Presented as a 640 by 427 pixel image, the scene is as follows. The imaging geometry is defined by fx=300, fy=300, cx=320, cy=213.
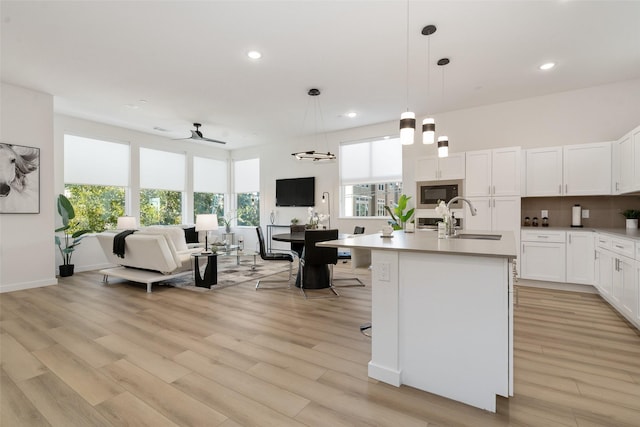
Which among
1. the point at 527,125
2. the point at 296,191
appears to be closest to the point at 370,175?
the point at 296,191

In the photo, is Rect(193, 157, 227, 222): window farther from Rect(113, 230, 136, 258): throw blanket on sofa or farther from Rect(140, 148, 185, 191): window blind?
Rect(113, 230, 136, 258): throw blanket on sofa

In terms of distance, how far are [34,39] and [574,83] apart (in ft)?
22.3

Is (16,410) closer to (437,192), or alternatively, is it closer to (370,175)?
(437,192)

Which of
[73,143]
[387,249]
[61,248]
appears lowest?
[61,248]

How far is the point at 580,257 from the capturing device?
415cm

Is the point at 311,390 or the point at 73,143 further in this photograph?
the point at 73,143

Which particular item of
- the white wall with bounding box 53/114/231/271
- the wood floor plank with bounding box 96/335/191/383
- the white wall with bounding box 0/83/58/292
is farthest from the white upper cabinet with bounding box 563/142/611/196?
the white wall with bounding box 53/114/231/271

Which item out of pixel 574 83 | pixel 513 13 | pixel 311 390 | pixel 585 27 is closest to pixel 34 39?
pixel 311 390

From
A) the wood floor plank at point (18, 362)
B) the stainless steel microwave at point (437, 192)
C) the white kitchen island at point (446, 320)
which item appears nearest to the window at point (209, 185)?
the wood floor plank at point (18, 362)

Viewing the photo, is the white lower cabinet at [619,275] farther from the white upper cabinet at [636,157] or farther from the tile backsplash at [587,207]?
the tile backsplash at [587,207]

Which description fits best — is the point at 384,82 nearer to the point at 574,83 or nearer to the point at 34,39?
the point at 574,83

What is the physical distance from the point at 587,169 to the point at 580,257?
4.11 feet

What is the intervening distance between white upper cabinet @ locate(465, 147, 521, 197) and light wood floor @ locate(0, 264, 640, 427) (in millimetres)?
1800

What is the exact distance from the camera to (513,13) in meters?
2.78
